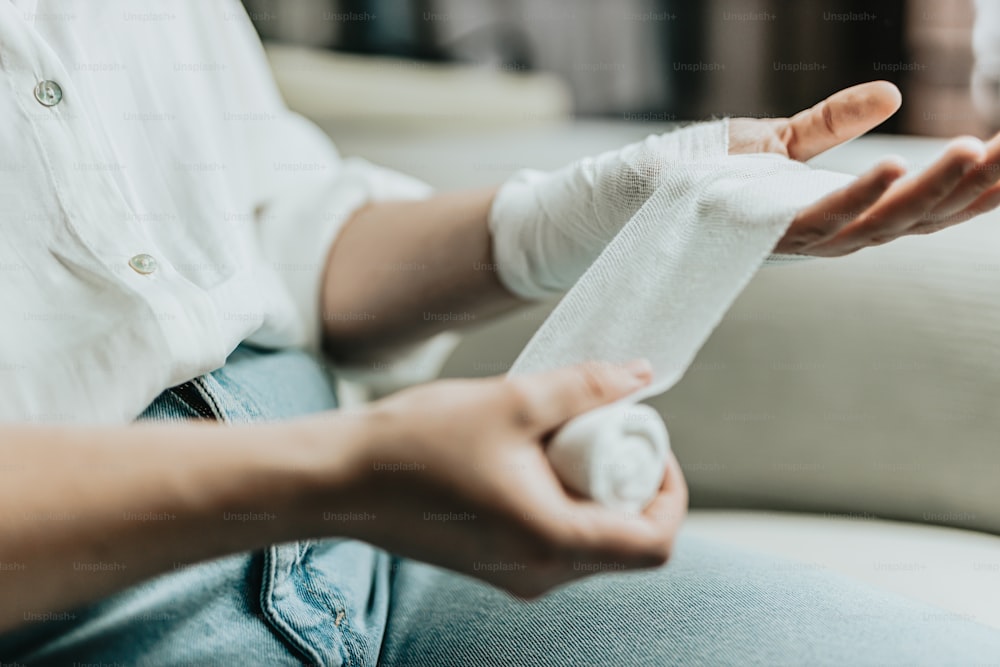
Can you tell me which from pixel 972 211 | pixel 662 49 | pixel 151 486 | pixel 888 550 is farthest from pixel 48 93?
pixel 662 49

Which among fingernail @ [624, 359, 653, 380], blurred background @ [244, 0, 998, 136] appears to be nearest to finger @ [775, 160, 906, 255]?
fingernail @ [624, 359, 653, 380]

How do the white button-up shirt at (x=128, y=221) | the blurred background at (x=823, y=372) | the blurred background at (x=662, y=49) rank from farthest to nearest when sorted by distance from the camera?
the blurred background at (x=662, y=49)
the blurred background at (x=823, y=372)
the white button-up shirt at (x=128, y=221)

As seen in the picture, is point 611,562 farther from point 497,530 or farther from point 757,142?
point 757,142

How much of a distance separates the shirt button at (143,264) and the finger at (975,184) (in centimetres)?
37

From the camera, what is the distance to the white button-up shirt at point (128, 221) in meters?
0.40

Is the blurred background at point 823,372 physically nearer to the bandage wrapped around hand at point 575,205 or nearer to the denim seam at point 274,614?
the bandage wrapped around hand at point 575,205

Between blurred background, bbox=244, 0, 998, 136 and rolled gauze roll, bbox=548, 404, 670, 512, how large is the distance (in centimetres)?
98

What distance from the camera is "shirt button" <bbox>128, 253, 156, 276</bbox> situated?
0.42m

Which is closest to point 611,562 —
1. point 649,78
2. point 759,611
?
point 759,611

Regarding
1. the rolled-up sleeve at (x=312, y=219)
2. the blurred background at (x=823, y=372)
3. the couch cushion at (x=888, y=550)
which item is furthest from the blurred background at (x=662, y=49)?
the couch cushion at (x=888, y=550)

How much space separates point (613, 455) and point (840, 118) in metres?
0.24

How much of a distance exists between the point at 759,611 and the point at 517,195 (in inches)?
11.6

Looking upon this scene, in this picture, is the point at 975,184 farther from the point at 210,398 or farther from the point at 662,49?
the point at 662,49

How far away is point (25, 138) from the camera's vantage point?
1.32ft
